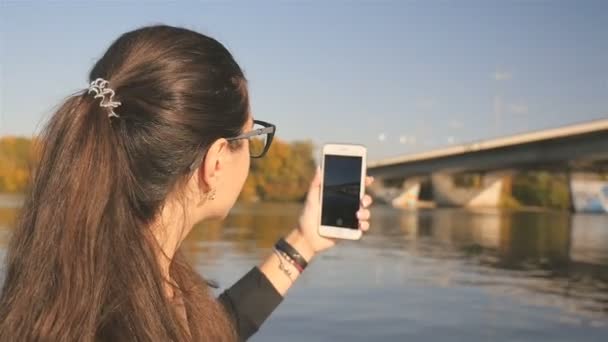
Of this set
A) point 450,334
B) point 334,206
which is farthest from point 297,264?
point 450,334

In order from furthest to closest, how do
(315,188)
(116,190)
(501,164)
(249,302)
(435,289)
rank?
(501,164) < (435,289) < (315,188) < (249,302) < (116,190)

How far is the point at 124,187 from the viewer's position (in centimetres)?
158

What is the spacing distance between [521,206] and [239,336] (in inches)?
2276

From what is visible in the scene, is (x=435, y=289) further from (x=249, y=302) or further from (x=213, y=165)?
(x=213, y=165)

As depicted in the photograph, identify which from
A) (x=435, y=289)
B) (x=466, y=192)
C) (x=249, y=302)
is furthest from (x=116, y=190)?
(x=466, y=192)

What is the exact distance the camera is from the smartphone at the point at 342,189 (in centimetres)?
226

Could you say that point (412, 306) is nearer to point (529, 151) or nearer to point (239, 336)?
point (239, 336)

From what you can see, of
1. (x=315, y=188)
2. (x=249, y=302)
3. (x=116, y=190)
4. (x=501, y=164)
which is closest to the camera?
(x=116, y=190)

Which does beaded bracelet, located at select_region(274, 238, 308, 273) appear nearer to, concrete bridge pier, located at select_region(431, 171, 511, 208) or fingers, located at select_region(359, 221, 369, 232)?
fingers, located at select_region(359, 221, 369, 232)

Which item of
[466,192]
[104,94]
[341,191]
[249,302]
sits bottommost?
[249,302]

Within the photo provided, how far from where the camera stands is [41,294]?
5.00 ft

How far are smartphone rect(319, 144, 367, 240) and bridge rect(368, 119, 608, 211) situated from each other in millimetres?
33444

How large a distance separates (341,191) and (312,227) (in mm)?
151

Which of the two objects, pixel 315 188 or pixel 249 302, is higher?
pixel 315 188
